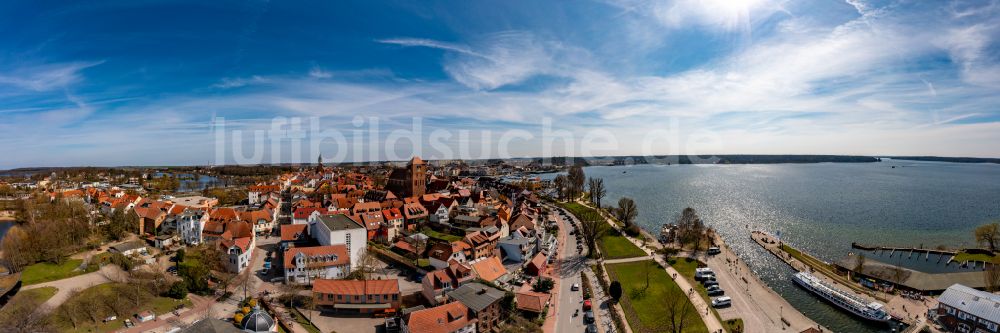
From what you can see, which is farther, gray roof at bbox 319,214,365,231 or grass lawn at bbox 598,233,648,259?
grass lawn at bbox 598,233,648,259

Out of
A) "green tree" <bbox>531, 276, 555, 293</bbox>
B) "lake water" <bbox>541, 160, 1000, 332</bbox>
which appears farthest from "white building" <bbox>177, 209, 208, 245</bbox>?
"lake water" <bbox>541, 160, 1000, 332</bbox>

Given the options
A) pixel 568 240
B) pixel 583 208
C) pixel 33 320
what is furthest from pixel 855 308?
pixel 33 320

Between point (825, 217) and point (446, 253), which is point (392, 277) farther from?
point (825, 217)

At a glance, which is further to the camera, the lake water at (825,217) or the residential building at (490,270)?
the lake water at (825,217)

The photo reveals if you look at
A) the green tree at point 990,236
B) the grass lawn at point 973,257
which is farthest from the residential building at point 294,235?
the green tree at point 990,236

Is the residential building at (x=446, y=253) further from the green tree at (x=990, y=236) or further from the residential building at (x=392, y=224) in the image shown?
the green tree at (x=990, y=236)

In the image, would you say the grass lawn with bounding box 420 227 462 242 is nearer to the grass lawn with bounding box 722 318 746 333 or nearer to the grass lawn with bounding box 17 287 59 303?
the grass lawn with bounding box 722 318 746 333

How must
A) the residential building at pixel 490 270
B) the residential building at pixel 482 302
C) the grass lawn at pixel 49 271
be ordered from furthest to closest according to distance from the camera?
the residential building at pixel 490 270 → the grass lawn at pixel 49 271 → the residential building at pixel 482 302

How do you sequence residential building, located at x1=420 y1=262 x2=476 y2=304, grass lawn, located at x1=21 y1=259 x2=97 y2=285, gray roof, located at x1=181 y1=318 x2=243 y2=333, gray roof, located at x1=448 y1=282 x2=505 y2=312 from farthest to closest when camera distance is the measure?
1. grass lawn, located at x1=21 y1=259 x2=97 y2=285
2. residential building, located at x1=420 y1=262 x2=476 y2=304
3. gray roof, located at x1=448 y1=282 x2=505 y2=312
4. gray roof, located at x1=181 y1=318 x2=243 y2=333
